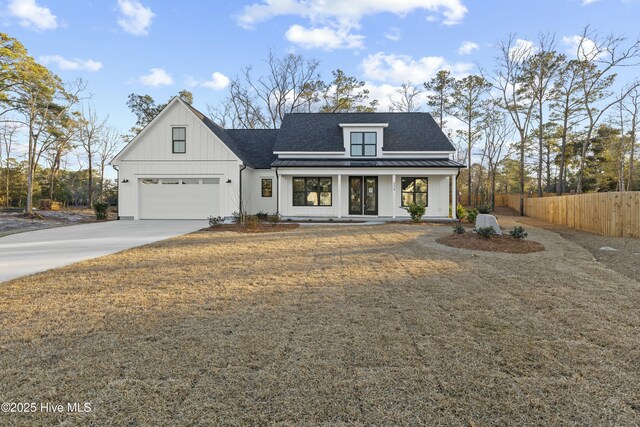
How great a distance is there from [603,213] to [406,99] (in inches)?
942

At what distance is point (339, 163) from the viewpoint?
56.5 feet

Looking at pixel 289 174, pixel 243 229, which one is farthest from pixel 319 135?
pixel 243 229

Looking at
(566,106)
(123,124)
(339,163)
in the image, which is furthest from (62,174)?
(566,106)

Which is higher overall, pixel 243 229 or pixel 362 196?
pixel 362 196

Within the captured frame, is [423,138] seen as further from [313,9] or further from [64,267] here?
[64,267]

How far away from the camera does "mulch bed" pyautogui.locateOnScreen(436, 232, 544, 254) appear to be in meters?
8.22

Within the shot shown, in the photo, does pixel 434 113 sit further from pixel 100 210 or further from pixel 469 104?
pixel 100 210

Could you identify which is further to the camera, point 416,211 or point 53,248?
point 416,211

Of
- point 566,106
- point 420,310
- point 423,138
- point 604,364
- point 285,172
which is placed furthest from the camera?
point 566,106

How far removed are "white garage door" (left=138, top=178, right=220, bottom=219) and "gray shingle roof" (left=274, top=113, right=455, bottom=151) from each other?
14.8 feet

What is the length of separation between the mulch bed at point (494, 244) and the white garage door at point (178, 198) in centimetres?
1210

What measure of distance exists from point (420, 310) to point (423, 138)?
16504mm

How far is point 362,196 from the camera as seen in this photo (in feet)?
→ 58.7

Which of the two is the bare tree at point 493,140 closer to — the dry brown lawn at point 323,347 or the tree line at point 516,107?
the tree line at point 516,107
